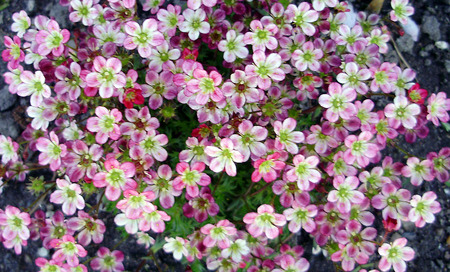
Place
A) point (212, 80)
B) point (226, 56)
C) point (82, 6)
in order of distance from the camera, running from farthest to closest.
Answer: point (82, 6) < point (226, 56) < point (212, 80)

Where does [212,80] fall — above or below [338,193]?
above

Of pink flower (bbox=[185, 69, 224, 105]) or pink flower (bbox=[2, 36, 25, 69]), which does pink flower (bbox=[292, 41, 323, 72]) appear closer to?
pink flower (bbox=[185, 69, 224, 105])

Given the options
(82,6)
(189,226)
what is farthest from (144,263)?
(82,6)

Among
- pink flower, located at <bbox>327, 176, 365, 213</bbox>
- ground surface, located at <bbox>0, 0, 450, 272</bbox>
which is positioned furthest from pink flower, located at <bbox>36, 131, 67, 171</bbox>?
pink flower, located at <bbox>327, 176, 365, 213</bbox>

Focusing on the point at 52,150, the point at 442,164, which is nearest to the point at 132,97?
the point at 52,150

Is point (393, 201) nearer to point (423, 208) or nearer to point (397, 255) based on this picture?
point (423, 208)

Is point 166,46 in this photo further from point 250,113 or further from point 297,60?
point 297,60

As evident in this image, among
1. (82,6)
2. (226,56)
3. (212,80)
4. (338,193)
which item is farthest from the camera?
(82,6)
